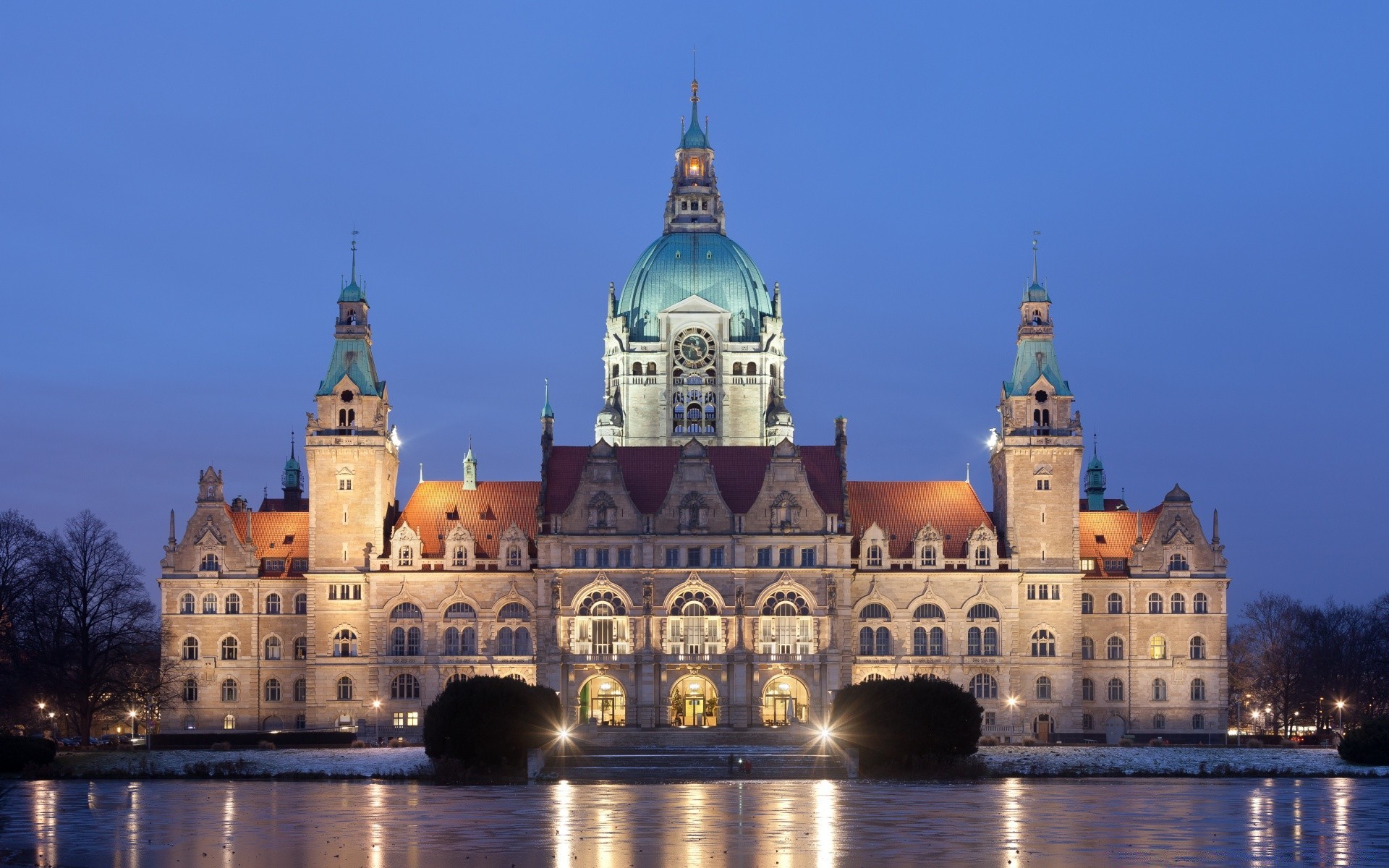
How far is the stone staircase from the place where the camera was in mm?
88694

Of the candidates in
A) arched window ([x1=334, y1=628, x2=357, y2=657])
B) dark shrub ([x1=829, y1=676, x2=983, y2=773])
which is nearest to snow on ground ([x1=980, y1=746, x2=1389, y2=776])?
dark shrub ([x1=829, y1=676, x2=983, y2=773])

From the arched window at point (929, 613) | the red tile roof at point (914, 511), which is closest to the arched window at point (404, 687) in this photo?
the red tile roof at point (914, 511)

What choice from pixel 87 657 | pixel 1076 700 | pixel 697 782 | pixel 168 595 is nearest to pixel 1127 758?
pixel 697 782

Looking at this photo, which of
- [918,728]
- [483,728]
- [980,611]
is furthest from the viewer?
[980,611]

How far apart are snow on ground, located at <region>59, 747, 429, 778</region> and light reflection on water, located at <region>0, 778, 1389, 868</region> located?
5.61 meters

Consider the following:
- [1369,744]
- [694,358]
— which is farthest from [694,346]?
[1369,744]

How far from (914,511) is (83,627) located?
5233cm

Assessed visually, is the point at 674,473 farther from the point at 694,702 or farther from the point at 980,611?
the point at 980,611

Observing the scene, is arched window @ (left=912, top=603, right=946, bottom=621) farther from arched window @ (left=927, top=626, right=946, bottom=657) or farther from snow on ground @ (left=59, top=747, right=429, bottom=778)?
snow on ground @ (left=59, top=747, right=429, bottom=778)

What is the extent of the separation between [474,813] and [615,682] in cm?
6266

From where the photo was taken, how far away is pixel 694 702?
127 metres

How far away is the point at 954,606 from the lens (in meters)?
130

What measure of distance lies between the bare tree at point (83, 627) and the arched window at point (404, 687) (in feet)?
50.9

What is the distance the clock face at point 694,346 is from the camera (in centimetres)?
15412
